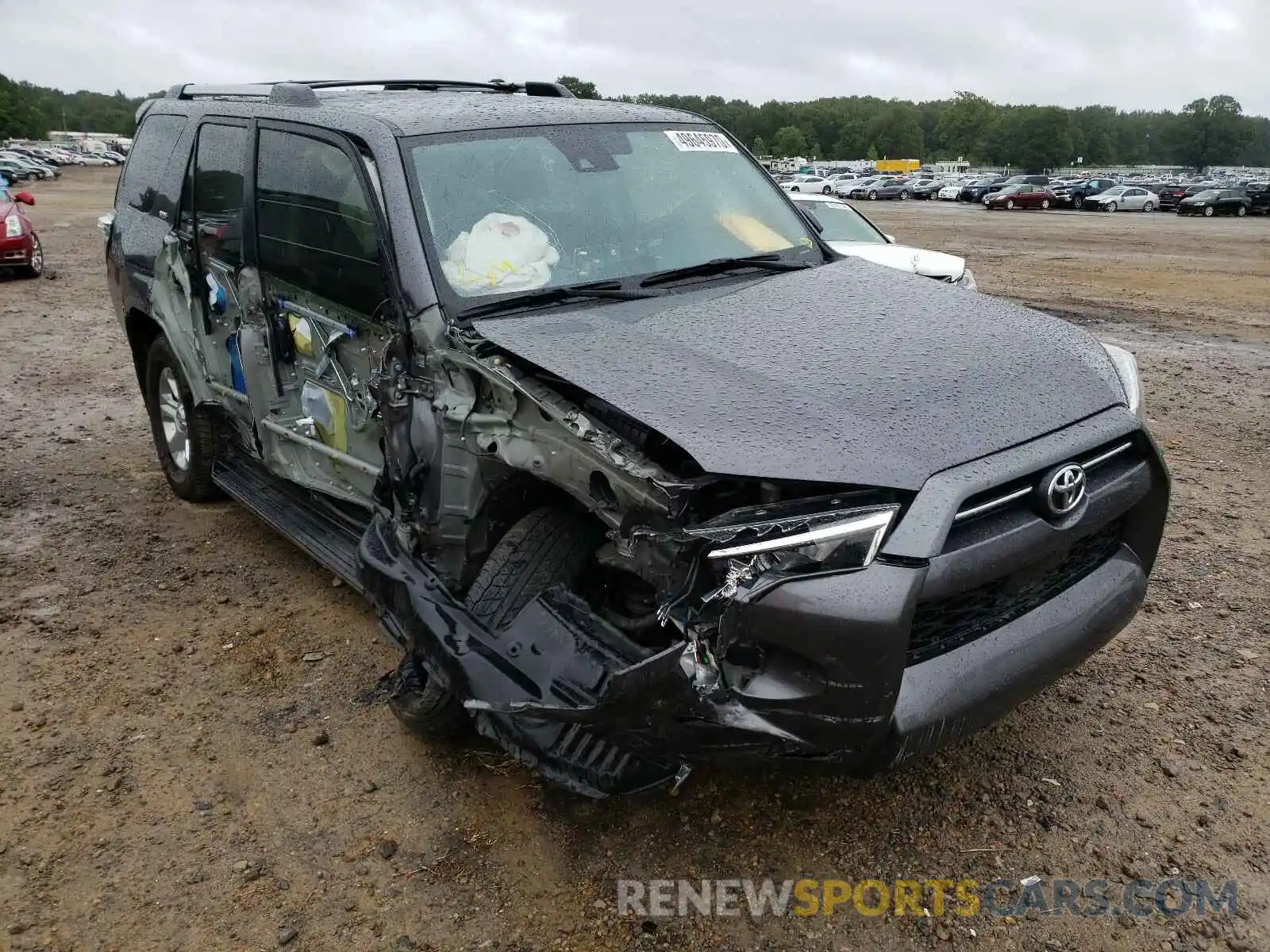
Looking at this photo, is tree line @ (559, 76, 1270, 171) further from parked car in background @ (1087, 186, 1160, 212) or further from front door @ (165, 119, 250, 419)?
front door @ (165, 119, 250, 419)

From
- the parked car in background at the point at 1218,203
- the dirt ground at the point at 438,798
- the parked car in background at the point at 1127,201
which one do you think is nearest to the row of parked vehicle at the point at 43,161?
the dirt ground at the point at 438,798

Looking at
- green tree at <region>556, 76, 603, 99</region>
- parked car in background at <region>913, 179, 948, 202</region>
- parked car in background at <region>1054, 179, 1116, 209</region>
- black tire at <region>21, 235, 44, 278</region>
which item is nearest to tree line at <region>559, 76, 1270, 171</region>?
parked car in background at <region>913, 179, 948, 202</region>

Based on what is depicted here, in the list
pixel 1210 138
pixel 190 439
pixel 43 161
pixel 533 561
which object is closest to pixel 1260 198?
pixel 190 439

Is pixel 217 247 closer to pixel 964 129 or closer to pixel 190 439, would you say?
pixel 190 439

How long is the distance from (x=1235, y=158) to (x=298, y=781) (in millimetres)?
141524

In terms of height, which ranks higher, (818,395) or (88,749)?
(818,395)

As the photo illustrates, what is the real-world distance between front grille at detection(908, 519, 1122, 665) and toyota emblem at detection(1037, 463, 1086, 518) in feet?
0.56

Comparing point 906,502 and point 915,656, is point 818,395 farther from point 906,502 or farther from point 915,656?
point 915,656

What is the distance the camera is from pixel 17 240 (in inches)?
529

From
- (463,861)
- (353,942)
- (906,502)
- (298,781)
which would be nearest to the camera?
(906,502)

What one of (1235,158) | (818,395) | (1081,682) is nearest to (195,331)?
(818,395)

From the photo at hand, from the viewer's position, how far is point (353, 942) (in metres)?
2.57

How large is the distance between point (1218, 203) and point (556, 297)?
1602 inches

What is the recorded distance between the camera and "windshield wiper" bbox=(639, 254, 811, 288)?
3479mm
